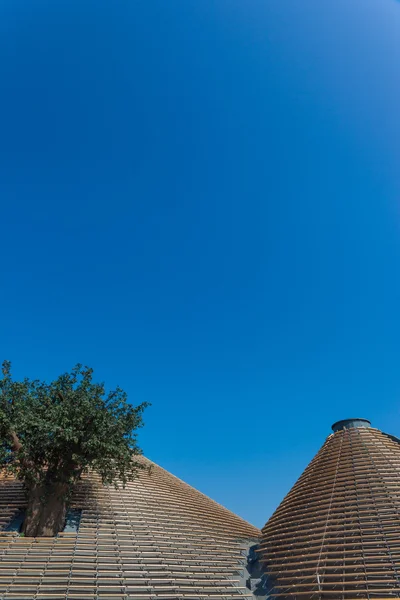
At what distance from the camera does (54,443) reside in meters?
13.3

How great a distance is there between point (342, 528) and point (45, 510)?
1002 cm

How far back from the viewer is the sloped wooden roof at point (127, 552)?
10.3m

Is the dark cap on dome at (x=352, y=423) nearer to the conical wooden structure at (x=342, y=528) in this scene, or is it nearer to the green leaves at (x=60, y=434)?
the conical wooden structure at (x=342, y=528)

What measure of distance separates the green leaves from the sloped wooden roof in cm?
167

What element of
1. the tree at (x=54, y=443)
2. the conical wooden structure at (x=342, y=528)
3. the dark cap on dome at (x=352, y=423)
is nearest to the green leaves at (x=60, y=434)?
the tree at (x=54, y=443)

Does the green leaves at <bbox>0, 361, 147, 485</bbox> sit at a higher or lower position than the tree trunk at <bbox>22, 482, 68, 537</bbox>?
higher

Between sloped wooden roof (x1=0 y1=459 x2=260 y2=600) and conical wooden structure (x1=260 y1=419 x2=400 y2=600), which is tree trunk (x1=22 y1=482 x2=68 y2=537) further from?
conical wooden structure (x1=260 y1=419 x2=400 y2=600)

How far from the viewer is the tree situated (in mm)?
13023

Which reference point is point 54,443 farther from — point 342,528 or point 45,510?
point 342,528

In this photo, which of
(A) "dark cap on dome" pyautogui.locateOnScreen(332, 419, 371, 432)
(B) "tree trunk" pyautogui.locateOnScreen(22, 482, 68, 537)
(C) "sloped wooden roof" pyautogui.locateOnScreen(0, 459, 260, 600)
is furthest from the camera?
(A) "dark cap on dome" pyautogui.locateOnScreen(332, 419, 371, 432)

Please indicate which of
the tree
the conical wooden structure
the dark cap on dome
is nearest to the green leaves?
the tree

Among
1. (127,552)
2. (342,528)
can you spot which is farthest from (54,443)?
(342,528)

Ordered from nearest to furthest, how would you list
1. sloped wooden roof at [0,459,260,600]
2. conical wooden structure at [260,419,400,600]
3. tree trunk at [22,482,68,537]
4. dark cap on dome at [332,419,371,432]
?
sloped wooden roof at [0,459,260,600], conical wooden structure at [260,419,400,600], tree trunk at [22,482,68,537], dark cap on dome at [332,419,371,432]

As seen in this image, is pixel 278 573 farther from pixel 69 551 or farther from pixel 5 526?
pixel 5 526
